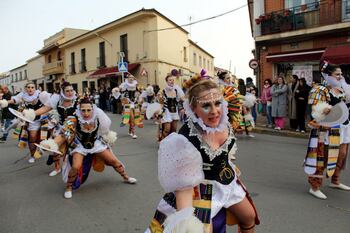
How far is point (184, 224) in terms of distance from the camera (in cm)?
169

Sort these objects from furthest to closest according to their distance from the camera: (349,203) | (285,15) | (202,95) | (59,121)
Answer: (285,15), (59,121), (349,203), (202,95)

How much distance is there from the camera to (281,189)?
4.38 m

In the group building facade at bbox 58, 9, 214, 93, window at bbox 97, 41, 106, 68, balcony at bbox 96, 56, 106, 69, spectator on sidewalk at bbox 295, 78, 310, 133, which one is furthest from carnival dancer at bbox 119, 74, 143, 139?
window at bbox 97, 41, 106, 68

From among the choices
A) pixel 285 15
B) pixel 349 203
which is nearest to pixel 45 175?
pixel 349 203

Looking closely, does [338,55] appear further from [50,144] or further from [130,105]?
[50,144]

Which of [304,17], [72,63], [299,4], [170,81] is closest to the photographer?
[170,81]

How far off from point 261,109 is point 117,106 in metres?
8.83

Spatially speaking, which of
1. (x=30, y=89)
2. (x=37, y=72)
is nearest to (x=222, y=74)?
(x=30, y=89)

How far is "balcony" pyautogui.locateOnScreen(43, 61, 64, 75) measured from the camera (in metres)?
34.3

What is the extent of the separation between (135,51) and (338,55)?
598 inches

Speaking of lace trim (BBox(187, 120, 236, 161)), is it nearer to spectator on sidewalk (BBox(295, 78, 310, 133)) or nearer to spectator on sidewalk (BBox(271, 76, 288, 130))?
spectator on sidewalk (BBox(295, 78, 310, 133))

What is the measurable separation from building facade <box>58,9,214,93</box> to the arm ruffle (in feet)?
52.2

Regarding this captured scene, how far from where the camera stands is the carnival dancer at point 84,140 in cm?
434

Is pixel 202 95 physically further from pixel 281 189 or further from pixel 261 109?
pixel 261 109
